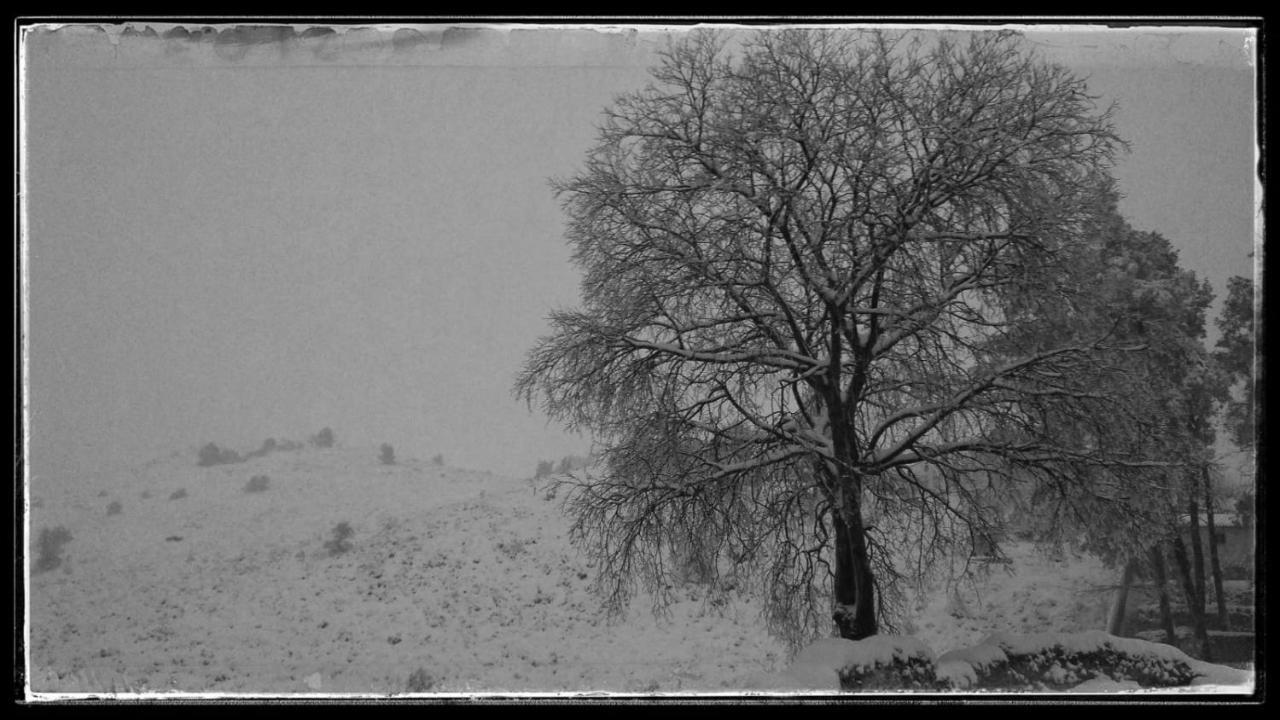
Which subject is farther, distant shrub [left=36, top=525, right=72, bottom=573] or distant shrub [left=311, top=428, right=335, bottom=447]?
distant shrub [left=311, top=428, right=335, bottom=447]

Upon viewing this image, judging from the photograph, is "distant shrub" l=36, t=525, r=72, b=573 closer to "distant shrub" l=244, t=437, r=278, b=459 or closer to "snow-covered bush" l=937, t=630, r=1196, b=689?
"distant shrub" l=244, t=437, r=278, b=459

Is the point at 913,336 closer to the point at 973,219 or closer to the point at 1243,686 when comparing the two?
the point at 973,219

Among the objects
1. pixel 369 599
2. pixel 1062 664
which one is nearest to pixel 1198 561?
pixel 1062 664

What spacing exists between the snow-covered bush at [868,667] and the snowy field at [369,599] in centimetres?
81

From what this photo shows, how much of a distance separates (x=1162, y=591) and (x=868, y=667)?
440 centimetres

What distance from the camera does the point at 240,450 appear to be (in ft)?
27.9

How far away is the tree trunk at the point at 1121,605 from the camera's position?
29.4 feet

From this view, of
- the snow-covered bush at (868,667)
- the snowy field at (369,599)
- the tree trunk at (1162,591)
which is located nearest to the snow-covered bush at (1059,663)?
the snow-covered bush at (868,667)

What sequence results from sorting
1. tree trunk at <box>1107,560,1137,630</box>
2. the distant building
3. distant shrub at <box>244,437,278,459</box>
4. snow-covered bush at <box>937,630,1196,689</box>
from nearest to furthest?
snow-covered bush at <box>937,630,1196,689</box>
the distant building
distant shrub at <box>244,437,278,459</box>
tree trunk at <box>1107,560,1137,630</box>

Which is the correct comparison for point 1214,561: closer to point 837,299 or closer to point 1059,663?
point 1059,663

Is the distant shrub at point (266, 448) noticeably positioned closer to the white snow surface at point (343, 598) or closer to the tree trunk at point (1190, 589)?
the white snow surface at point (343, 598)

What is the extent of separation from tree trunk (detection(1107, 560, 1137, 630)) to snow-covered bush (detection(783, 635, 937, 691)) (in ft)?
11.7

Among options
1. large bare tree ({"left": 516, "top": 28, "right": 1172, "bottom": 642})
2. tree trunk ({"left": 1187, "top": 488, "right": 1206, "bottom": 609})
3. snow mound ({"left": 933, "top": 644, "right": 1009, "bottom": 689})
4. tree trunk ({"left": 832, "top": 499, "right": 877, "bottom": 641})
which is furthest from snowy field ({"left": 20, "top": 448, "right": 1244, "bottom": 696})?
large bare tree ({"left": 516, "top": 28, "right": 1172, "bottom": 642})

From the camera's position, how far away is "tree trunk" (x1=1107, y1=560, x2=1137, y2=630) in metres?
8.97
